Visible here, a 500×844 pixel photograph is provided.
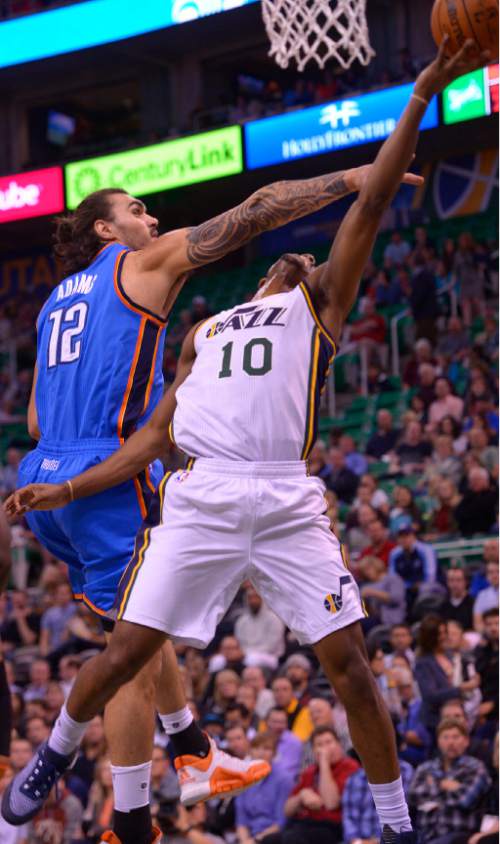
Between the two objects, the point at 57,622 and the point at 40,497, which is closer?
the point at 40,497

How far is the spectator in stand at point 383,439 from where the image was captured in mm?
14445

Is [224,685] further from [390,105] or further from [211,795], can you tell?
[390,105]

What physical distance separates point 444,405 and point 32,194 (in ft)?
22.8

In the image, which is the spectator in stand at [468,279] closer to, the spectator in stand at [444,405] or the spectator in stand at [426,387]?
the spectator in stand at [426,387]

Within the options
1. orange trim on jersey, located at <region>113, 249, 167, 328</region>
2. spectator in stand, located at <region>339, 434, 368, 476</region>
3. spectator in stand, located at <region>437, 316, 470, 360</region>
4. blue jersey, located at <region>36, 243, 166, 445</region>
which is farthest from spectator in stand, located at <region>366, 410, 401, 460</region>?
orange trim on jersey, located at <region>113, 249, 167, 328</region>

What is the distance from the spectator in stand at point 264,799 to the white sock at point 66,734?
5142 mm

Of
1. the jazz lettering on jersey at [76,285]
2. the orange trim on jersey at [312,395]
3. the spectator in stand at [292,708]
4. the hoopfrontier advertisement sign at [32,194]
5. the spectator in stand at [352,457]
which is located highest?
the hoopfrontier advertisement sign at [32,194]

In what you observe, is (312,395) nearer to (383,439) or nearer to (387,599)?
(387,599)

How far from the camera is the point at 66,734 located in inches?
187

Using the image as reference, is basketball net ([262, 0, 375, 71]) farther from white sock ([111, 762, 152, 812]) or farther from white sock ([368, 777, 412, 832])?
white sock ([368, 777, 412, 832])

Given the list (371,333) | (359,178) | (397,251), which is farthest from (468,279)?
(359,178)

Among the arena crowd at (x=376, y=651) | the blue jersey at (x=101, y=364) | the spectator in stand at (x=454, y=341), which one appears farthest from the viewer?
the spectator in stand at (x=454, y=341)

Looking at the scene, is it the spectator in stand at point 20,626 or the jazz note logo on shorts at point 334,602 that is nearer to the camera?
the jazz note logo on shorts at point 334,602

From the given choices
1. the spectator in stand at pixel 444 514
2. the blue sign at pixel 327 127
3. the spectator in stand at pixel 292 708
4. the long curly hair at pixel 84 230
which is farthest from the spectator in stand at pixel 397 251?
the long curly hair at pixel 84 230
